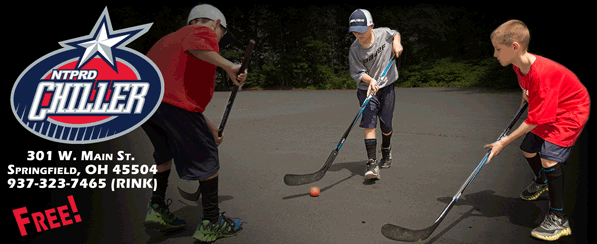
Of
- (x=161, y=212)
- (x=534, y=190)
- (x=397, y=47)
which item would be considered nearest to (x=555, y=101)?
(x=534, y=190)

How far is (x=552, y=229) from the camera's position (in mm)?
2951

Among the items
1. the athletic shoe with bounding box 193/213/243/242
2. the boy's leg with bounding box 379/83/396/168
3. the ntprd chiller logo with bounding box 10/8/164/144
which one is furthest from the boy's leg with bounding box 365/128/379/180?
the ntprd chiller logo with bounding box 10/8/164/144

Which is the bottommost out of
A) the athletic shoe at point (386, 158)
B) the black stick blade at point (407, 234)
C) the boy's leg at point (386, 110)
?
the athletic shoe at point (386, 158)

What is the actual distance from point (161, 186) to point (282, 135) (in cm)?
446

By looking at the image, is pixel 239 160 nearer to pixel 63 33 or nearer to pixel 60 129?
pixel 60 129

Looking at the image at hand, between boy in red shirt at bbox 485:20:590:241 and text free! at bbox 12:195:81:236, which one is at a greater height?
boy in red shirt at bbox 485:20:590:241

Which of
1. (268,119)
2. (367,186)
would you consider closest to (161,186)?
(367,186)

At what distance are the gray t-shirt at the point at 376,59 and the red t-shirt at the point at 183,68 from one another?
2404mm

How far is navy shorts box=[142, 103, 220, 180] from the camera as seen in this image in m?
2.74

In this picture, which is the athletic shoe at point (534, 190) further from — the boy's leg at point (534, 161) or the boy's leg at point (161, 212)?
the boy's leg at point (161, 212)

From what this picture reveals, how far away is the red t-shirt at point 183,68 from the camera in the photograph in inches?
105

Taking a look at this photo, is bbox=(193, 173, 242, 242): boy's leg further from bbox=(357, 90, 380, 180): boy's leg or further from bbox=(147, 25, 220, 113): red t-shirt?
bbox=(357, 90, 380, 180): boy's leg

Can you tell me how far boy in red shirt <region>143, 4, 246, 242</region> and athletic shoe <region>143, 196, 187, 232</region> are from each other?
0.04 feet

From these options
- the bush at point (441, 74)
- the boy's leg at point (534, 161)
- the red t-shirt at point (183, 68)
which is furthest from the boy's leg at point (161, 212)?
the bush at point (441, 74)
